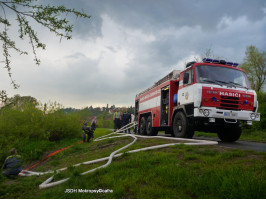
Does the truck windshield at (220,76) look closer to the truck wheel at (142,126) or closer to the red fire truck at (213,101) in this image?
the red fire truck at (213,101)

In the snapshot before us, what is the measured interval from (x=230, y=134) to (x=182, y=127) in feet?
7.67

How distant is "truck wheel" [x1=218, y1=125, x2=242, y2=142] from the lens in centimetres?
823

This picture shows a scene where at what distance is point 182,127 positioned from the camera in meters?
7.83

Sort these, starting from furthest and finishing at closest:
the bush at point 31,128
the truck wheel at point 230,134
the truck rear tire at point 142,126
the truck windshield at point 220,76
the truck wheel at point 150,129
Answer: the truck rear tire at point 142,126 < the truck wheel at point 150,129 < the bush at point 31,128 < the truck wheel at point 230,134 < the truck windshield at point 220,76

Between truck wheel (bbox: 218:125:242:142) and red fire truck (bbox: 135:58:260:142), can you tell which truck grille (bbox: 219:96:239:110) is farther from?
truck wheel (bbox: 218:125:242:142)

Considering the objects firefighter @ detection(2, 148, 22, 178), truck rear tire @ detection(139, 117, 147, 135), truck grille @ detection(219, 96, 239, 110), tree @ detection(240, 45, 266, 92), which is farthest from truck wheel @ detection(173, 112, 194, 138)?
tree @ detection(240, 45, 266, 92)

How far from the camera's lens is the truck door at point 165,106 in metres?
9.73

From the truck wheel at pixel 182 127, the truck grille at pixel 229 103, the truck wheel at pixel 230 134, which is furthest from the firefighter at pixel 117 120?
the truck grille at pixel 229 103

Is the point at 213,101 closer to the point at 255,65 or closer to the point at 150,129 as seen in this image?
the point at 150,129

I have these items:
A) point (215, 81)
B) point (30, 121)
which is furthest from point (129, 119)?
point (215, 81)

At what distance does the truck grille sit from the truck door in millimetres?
2952

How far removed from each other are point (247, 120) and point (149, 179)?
518 cm

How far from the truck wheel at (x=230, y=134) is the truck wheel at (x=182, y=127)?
159 centimetres

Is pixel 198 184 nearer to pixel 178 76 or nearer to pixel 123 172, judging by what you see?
pixel 123 172
